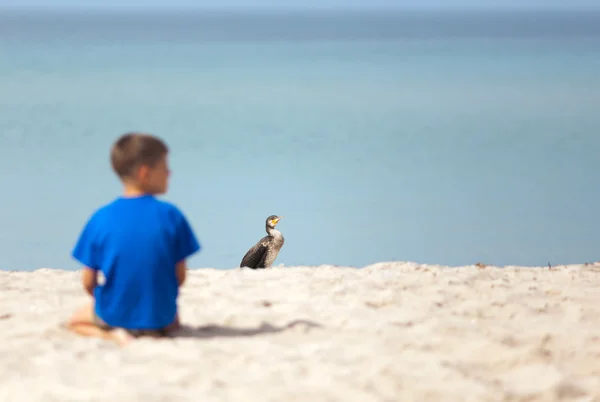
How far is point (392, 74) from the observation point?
170 feet

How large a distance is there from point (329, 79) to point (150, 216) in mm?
44161

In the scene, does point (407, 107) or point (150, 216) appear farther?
point (407, 107)

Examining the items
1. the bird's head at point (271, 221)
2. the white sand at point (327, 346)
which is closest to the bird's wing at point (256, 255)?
→ the bird's head at point (271, 221)

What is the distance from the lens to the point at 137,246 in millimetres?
5832

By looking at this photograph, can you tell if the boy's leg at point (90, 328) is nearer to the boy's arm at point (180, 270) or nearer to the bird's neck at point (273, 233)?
the boy's arm at point (180, 270)

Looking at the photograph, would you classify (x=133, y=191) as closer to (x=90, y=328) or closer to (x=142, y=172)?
(x=142, y=172)

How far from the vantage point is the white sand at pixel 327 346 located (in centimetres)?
521

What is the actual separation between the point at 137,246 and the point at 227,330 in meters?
0.88

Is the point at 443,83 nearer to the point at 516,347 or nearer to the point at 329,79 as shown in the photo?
the point at 329,79

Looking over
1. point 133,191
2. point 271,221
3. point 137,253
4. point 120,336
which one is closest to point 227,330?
point 120,336

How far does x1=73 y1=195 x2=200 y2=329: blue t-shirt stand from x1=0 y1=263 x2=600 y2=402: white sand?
0.65 feet

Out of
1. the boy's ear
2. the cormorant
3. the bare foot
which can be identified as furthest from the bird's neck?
the boy's ear

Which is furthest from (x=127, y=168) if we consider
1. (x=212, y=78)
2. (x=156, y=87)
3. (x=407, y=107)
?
(x=212, y=78)

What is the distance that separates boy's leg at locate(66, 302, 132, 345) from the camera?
594cm
